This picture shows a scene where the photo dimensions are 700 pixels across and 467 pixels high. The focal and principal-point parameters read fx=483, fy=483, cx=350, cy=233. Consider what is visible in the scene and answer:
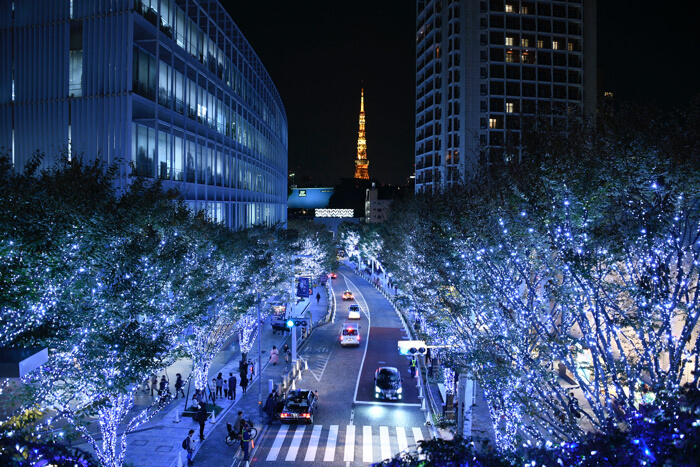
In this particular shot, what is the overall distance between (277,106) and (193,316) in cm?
4714

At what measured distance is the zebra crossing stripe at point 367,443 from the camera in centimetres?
1546

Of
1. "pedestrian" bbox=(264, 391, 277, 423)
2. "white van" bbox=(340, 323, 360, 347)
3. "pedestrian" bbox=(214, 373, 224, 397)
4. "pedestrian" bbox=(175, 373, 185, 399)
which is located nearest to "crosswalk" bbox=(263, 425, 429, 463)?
"pedestrian" bbox=(264, 391, 277, 423)

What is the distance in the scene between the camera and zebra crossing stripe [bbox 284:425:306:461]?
15.5 meters

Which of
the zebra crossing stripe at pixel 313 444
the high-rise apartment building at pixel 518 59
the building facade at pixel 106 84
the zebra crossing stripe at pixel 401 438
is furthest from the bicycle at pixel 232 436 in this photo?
the high-rise apartment building at pixel 518 59

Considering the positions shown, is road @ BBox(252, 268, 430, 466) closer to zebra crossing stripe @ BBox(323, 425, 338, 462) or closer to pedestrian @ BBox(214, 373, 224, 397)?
zebra crossing stripe @ BBox(323, 425, 338, 462)

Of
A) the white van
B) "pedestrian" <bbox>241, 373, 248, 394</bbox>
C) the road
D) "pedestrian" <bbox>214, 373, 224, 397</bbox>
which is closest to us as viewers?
the road

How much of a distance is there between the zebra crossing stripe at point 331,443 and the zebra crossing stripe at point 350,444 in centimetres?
40

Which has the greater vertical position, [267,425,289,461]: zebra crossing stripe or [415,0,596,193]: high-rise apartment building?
[415,0,596,193]: high-rise apartment building

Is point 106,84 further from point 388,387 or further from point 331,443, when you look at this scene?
point 388,387

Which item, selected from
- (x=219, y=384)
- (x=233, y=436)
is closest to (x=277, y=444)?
(x=233, y=436)

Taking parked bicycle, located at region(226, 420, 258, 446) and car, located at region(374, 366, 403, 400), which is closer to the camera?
parked bicycle, located at region(226, 420, 258, 446)

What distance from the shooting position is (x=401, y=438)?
17.2m

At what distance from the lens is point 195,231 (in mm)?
17359

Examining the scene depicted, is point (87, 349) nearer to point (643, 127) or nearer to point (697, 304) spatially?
point (697, 304)
